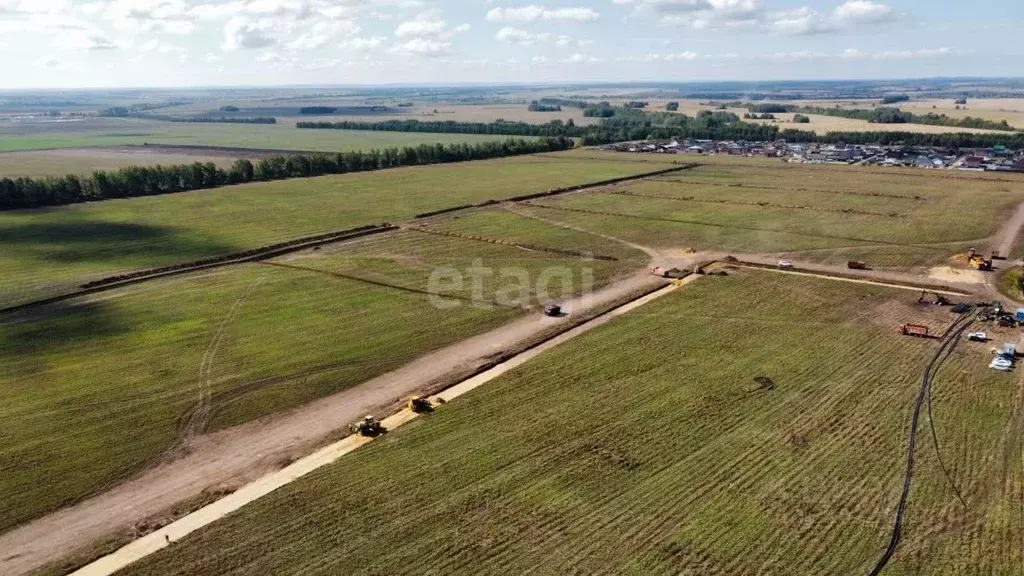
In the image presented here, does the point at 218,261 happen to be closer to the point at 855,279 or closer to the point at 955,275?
the point at 855,279

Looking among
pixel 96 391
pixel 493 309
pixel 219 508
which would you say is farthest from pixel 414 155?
pixel 219 508

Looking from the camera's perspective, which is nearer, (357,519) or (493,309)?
(357,519)

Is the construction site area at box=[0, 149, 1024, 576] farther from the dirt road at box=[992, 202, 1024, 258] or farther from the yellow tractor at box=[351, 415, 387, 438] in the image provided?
the dirt road at box=[992, 202, 1024, 258]

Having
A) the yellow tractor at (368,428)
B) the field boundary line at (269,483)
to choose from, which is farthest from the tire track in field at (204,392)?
the yellow tractor at (368,428)

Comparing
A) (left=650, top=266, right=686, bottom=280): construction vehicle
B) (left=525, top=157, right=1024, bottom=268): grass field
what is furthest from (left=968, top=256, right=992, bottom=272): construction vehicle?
(left=650, top=266, right=686, bottom=280): construction vehicle

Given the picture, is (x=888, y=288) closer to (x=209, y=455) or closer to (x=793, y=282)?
(x=793, y=282)

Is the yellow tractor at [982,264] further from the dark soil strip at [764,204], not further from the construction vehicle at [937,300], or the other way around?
the dark soil strip at [764,204]
